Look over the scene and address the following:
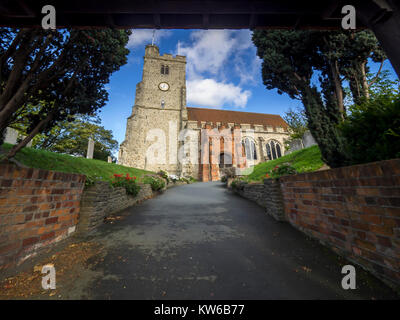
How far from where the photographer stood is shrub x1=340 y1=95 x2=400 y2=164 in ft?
7.47

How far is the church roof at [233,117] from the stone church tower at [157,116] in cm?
468

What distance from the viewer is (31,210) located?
7.81 ft

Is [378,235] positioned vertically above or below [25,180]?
below

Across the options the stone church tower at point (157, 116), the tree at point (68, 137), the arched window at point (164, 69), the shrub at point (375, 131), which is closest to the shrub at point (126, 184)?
the shrub at point (375, 131)

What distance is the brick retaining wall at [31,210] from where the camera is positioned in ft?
6.72

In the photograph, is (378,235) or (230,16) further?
(230,16)

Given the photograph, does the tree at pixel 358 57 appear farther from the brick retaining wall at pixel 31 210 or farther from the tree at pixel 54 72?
the brick retaining wall at pixel 31 210

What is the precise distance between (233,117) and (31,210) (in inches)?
1292
